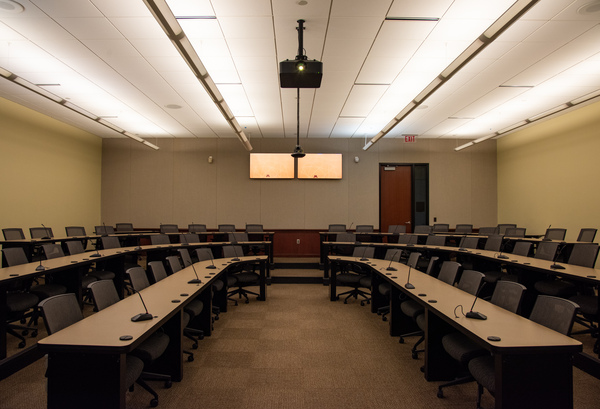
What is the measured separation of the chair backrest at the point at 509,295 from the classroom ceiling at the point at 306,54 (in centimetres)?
240

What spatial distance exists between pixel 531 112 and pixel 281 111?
574 cm

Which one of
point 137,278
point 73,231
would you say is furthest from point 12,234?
point 137,278

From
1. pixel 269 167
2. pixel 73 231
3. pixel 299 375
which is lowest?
pixel 299 375

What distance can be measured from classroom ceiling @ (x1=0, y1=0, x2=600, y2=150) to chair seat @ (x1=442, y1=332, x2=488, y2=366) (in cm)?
290

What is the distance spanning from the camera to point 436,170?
36.8 feet

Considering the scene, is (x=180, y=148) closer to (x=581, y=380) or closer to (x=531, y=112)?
(x=531, y=112)

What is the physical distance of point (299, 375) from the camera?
10.8ft

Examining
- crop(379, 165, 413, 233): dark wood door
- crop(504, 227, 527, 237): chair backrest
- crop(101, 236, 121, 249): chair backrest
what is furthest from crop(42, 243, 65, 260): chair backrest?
crop(504, 227, 527, 237): chair backrest

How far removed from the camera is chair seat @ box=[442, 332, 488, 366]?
2.68 m

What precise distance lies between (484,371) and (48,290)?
15.7 ft

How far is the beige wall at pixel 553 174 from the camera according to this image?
7746mm

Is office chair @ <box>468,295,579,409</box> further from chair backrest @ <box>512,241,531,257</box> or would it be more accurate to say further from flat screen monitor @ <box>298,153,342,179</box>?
flat screen monitor @ <box>298,153,342,179</box>

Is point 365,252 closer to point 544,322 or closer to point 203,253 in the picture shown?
point 203,253

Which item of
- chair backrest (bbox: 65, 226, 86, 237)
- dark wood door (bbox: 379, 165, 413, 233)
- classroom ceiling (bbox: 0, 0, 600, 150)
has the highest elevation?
classroom ceiling (bbox: 0, 0, 600, 150)
